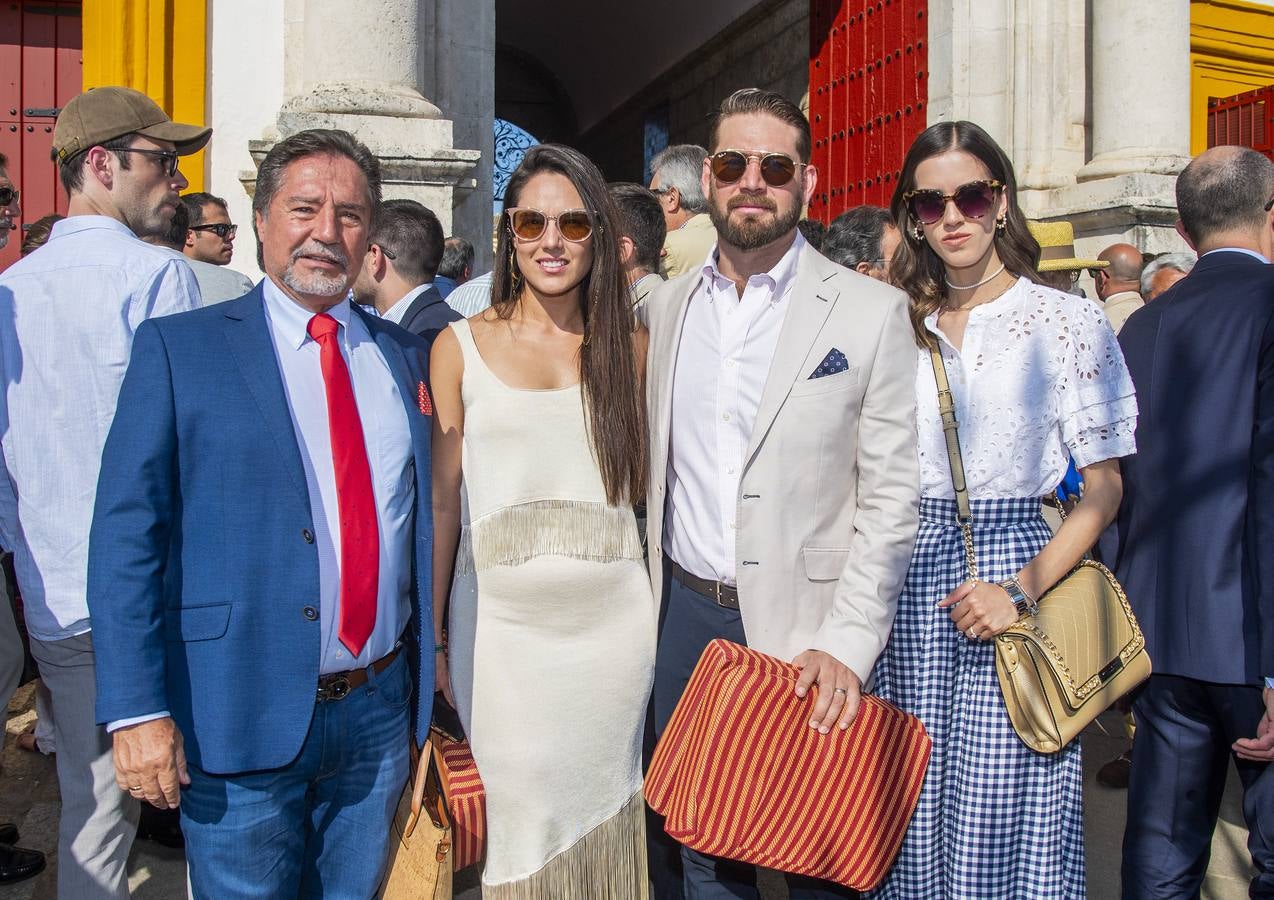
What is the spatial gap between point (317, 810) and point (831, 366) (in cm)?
153

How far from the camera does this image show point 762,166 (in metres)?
2.68

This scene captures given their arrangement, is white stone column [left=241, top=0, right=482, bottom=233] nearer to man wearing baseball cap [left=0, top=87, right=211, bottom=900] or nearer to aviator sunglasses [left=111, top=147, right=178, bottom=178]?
aviator sunglasses [left=111, top=147, right=178, bottom=178]

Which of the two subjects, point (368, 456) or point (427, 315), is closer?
point (368, 456)

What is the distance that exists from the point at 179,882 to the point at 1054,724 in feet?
10.3

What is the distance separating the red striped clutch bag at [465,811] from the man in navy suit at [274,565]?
0.54 ft

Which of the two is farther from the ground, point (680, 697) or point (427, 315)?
point (427, 315)

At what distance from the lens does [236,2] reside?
691 centimetres

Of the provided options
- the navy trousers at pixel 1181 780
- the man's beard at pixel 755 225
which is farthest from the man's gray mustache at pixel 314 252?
the navy trousers at pixel 1181 780

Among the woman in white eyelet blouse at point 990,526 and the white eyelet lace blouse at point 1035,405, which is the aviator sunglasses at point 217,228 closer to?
the woman in white eyelet blouse at point 990,526

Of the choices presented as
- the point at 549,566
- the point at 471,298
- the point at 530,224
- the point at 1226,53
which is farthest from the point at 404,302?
the point at 1226,53

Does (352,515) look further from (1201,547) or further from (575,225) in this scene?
(1201,547)

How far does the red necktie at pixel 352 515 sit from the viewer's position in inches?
91.2

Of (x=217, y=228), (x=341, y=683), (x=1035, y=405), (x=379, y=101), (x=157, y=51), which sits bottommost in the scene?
(x=341, y=683)

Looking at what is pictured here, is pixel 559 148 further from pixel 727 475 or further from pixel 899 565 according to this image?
pixel 899 565
